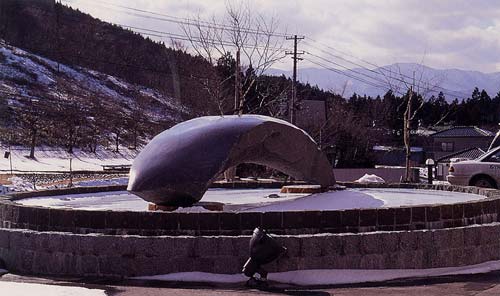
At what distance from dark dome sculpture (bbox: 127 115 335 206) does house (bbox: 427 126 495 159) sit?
50.4 metres

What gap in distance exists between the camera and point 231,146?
41.4 ft

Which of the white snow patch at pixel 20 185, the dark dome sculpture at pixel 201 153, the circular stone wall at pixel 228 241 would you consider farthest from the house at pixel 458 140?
the circular stone wall at pixel 228 241

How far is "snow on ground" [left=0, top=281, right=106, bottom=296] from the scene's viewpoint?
865cm

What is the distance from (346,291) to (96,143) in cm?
5826

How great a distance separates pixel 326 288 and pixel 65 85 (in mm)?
82098

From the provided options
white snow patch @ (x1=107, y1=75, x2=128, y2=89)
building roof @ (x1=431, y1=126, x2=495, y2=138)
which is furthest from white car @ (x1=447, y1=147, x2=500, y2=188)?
white snow patch @ (x1=107, y1=75, x2=128, y2=89)

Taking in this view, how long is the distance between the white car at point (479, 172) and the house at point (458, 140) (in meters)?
41.0

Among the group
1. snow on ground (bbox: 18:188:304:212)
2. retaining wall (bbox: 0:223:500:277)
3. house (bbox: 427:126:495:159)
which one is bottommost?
retaining wall (bbox: 0:223:500:277)

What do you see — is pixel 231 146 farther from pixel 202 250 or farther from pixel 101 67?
pixel 101 67

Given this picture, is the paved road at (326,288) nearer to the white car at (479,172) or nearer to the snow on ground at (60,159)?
the white car at (479,172)

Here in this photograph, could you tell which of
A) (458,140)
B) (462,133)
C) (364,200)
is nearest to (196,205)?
(364,200)

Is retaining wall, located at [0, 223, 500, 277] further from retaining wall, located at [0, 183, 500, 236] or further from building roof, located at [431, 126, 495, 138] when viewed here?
building roof, located at [431, 126, 495, 138]

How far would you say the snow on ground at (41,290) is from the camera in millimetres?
8648

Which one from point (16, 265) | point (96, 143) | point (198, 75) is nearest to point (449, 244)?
point (16, 265)
